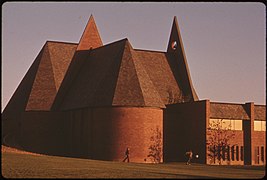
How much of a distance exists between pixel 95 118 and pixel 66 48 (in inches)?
599

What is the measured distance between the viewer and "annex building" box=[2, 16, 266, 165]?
5412cm

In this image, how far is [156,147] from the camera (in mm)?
54938

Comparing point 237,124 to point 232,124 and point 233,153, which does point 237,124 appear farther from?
point 233,153

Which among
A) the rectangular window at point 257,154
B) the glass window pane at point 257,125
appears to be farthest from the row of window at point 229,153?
the glass window pane at point 257,125

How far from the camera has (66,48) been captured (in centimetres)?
6769

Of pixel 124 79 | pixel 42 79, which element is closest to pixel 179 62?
pixel 124 79

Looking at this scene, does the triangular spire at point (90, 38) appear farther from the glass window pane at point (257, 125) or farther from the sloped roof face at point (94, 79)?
the glass window pane at point (257, 125)

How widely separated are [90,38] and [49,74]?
857 centimetres

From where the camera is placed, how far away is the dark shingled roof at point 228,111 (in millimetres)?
58469

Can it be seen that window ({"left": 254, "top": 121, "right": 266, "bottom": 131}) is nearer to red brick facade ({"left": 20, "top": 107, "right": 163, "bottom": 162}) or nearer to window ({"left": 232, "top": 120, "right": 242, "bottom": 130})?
window ({"left": 232, "top": 120, "right": 242, "bottom": 130})

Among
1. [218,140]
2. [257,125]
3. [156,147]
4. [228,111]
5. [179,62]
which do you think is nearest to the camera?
[156,147]

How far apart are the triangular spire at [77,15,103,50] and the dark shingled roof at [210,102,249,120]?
1920cm

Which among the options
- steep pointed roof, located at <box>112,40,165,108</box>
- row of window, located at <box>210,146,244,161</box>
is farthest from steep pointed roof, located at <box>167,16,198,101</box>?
steep pointed roof, located at <box>112,40,165,108</box>

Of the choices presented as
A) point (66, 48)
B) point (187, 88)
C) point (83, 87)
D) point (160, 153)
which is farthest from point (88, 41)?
point (160, 153)
